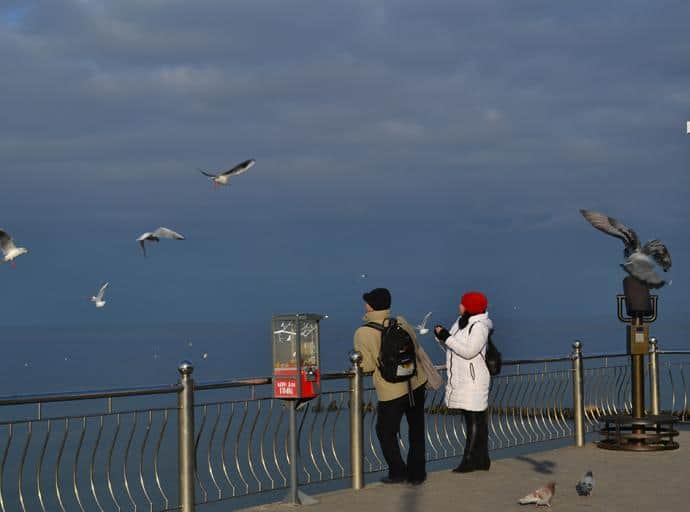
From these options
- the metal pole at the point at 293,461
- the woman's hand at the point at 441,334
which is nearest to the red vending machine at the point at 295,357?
the metal pole at the point at 293,461

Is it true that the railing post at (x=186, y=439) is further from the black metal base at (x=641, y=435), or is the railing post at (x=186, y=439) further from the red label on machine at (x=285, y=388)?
the black metal base at (x=641, y=435)

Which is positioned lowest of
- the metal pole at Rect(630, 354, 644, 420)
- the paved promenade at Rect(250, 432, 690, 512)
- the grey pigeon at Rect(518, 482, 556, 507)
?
the paved promenade at Rect(250, 432, 690, 512)

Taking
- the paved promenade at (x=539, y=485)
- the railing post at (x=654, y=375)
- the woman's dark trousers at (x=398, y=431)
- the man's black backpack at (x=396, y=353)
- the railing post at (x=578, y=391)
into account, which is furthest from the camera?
the railing post at (x=654, y=375)

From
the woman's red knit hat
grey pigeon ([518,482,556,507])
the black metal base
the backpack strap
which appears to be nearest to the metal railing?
the backpack strap

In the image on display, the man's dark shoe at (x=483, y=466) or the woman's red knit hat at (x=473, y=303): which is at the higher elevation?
the woman's red knit hat at (x=473, y=303)

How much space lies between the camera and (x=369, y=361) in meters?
10.7

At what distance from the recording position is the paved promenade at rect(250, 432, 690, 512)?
9648mm

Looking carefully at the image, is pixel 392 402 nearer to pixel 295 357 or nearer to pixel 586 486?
pixel 295 357

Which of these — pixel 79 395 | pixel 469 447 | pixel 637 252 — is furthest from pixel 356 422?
pixel 637 252

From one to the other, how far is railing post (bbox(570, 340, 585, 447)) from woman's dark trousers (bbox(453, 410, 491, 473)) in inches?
107

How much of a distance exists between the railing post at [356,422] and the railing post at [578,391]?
13.5 ft

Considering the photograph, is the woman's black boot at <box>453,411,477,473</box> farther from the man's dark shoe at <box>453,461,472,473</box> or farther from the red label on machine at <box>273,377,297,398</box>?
the red label on machine at <box>273,377,297,398</box>

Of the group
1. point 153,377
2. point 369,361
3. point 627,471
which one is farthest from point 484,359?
point 153,377

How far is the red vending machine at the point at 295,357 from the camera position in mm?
9766
